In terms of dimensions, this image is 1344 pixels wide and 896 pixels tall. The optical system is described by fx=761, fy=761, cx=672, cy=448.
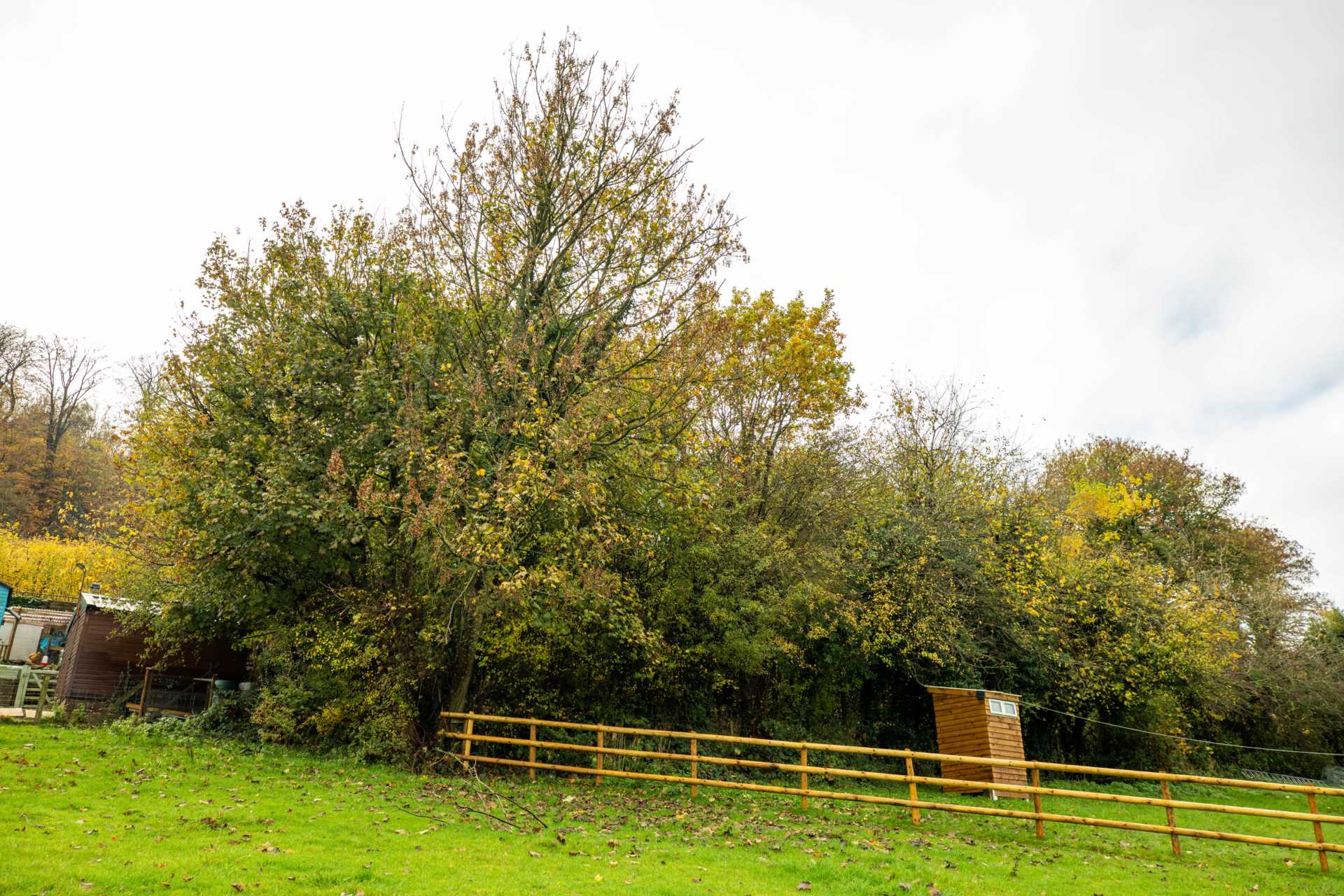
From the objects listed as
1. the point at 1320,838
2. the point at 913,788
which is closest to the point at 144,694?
the point at 913,788

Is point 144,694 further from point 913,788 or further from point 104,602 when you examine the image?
point 913,788

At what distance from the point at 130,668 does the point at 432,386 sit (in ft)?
42.5

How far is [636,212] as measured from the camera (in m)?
14.1

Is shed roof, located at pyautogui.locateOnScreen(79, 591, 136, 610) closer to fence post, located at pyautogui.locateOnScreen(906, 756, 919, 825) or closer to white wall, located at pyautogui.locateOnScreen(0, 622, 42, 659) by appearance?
white wall, located at pyautogui.locateOnScreen(0, 622, 42, 659)

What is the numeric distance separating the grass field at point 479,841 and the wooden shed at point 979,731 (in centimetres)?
312

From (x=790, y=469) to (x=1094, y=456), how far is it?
79.2ft

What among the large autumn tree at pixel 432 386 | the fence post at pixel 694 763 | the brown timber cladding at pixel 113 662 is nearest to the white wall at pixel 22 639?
the brown timber cladding at pixel 113 662

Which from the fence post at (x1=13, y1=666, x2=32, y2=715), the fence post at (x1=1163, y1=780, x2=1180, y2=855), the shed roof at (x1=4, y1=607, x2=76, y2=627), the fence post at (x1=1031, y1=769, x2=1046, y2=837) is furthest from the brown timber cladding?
the fence post at (x1=1163, y1=780, x2=1180, y2=855)

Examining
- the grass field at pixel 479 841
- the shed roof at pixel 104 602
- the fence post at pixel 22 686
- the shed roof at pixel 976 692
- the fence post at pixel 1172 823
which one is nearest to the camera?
the grass field at pixel 479 841

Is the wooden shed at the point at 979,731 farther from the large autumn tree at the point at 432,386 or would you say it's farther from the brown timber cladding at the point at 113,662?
the brown timber cladding at the point at 113,662

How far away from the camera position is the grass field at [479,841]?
665 cm

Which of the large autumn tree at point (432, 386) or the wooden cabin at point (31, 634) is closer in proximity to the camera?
the large autumn tree at point (432, 386)

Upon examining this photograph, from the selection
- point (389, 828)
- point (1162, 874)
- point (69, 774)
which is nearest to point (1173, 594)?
point (1162, 874)

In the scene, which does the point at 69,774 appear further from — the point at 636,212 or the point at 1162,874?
the point at 1162,874
